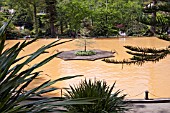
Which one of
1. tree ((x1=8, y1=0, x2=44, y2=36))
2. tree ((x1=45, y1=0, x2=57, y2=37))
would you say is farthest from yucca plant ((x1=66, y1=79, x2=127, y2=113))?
tree ((x1=8, y1=0, x2=44, y2=36))

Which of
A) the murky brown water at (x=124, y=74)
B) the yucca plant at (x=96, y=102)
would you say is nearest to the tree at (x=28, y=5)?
the murky brown water at (x=124, y=74)

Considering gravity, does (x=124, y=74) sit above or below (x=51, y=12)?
below

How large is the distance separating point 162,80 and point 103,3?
60.7 feet

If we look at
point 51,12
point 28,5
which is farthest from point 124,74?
point 28,5

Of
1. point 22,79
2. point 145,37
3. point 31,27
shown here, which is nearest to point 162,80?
point 22,79

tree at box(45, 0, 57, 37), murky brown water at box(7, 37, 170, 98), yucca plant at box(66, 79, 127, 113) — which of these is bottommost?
murky brown water at box(7, 37, 170, 98)

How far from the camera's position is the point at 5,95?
2.11 m

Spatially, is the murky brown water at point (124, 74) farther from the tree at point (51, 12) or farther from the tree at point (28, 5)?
the tree at point (28, 5)

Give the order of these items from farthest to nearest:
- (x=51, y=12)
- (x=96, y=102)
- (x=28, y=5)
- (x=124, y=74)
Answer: (x=28, y=5) → (x=51, y=12) → (x=124, y=74) → (x=96, y=102)

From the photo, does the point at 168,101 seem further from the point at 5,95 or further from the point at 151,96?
the point at 5,95

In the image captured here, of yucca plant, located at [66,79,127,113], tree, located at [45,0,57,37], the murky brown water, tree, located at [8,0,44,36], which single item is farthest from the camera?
tree, located at [45,0,57,37]

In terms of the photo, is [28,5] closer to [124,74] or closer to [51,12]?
[51,12]

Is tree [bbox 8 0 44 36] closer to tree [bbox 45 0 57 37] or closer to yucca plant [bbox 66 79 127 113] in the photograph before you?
tree [bbox 45 0 57 37]

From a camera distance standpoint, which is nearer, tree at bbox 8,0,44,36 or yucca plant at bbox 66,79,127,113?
yucca plant at bbox 66,79,127,113
